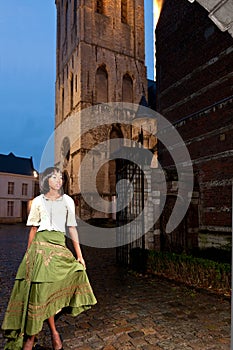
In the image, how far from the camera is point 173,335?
404 centimetres

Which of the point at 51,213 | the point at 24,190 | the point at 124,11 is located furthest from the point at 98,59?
the point at 51,213

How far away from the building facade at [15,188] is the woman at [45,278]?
36.3 meters

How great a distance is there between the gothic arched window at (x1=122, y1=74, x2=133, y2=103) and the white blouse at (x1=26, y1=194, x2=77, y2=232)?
29050mm

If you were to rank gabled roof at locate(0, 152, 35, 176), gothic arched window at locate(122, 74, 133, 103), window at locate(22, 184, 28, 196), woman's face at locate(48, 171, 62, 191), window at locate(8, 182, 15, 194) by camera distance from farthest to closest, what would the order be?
window at locate(22, 184, 28, 196)
gabled roof at locate(0, 152, 35, 176)
window at locate(8, 182, 15, 194)
gothic arched window at locate(122, 74, 133, 103)
woman's face at locate(48, 171, 62, 191)

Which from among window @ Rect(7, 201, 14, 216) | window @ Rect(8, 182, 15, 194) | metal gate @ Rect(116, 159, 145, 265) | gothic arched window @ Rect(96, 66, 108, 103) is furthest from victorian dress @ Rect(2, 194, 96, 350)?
window @ Rect(8, 182, 15, 194)

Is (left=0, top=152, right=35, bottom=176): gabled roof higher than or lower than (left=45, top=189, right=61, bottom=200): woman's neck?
higher

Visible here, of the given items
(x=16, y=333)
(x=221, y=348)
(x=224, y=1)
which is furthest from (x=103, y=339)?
(x=224, y=1)

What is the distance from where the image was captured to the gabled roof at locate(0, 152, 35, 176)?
40.3m

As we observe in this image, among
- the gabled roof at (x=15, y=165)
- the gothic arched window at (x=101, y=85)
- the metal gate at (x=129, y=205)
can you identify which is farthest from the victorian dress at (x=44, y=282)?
the gabled roof at (x=15, y=165)

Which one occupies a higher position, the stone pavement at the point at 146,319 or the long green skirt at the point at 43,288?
the long green skirt at the point at 43,288

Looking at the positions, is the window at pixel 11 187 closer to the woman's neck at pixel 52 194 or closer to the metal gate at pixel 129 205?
the metal gate at pixel 129 205

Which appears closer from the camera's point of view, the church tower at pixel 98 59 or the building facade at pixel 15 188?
the church tower at pixel 98 59

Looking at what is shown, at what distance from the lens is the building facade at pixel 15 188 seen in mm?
38656

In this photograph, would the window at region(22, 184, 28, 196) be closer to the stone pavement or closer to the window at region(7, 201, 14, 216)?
the window at region(7, 201, 14, 216)
